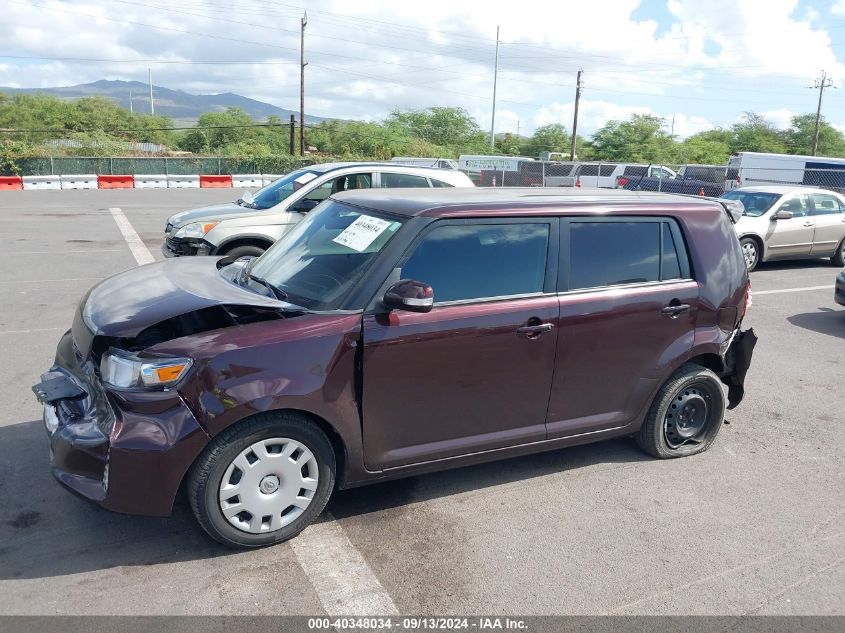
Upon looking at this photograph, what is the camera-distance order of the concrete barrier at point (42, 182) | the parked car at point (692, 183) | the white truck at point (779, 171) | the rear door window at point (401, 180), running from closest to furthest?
the rear door window at point (401, 180), the parked car at point (692, 183), the white truck at point (779, 171), the concrete barrier at point (42, 182)

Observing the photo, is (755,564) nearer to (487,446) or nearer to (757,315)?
(487,446)

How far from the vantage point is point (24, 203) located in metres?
21.8

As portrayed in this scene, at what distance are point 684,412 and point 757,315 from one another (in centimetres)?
521

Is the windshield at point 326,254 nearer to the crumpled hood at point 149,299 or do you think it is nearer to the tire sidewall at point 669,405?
the crumpled hood at point 149,299

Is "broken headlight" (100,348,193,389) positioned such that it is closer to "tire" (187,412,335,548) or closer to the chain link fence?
"tire" (187,412,335,548)

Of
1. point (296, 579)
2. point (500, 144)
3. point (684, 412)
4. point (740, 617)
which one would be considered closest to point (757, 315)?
point (684, 412)

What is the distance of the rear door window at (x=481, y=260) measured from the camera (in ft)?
13.2

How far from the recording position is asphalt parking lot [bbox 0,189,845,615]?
3.40 meters

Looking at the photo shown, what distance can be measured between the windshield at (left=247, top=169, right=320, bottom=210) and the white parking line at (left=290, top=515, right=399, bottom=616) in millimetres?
7060

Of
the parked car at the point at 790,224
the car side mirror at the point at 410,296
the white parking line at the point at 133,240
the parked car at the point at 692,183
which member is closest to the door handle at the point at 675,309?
the car side mirror at the point at 410,296

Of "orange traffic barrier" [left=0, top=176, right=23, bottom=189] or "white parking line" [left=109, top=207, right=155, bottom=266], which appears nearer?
"white parking line" [left=109, top=207, right=155, bottom=266]

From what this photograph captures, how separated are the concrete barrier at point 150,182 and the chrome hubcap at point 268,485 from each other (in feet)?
97.3

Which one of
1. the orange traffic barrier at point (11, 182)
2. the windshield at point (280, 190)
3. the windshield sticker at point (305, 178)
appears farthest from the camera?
the orange traffic barrier at point (11, 182)

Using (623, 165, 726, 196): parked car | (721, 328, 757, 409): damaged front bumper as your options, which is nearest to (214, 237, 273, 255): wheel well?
(721, 328, 757, 409): damaged front bumper
